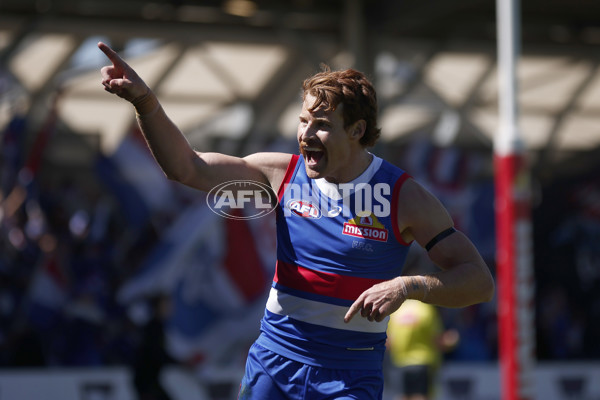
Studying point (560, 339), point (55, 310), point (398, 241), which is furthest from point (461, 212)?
point (398, 241)

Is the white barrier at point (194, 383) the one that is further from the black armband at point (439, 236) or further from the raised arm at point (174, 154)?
the black armband at point (439, 236)

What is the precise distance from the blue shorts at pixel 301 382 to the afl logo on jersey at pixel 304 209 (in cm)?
60

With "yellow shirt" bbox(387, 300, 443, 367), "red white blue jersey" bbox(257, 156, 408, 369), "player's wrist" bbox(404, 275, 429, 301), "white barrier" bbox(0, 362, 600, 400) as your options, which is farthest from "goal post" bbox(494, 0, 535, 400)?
"player's wrist" bbox(404, 275, 429, 301)

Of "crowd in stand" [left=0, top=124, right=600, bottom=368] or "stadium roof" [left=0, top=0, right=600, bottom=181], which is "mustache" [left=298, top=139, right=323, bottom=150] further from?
"stadium roof" [left=0, top=0, right=600, bottom=181]

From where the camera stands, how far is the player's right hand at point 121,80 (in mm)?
3531

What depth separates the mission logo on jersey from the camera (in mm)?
3754

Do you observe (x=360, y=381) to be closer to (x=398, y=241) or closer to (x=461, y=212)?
(x=398, y=241)

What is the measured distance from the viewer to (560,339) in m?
14.7

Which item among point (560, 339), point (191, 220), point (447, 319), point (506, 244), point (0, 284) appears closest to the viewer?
point (506, 244)

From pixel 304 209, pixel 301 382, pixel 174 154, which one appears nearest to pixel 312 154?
pixel 304 209

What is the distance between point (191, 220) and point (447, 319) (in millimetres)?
4137

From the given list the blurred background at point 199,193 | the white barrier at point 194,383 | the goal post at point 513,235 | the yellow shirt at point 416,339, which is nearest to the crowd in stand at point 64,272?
the blurred background at point 199,193

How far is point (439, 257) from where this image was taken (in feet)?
12.2

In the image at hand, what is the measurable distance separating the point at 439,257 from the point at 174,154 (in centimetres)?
117
